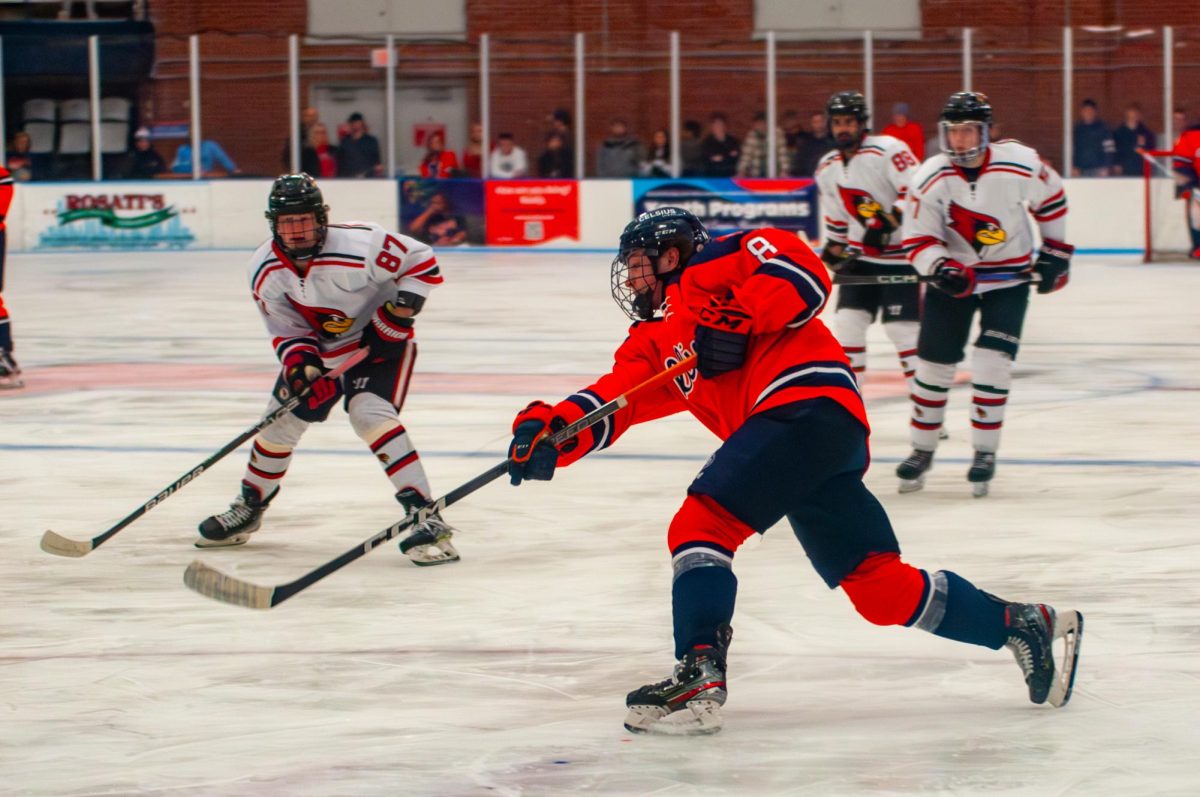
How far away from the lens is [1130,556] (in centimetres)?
443

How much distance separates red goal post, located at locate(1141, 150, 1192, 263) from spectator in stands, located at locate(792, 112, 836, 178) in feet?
8.91

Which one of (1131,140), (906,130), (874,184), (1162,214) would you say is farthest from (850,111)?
(1131,140)

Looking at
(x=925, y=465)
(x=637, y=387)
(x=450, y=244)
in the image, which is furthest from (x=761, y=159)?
(x=637, y=387)

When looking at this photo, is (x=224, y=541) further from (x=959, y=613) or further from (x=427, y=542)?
(x=959, y=613)

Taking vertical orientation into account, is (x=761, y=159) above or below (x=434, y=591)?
above

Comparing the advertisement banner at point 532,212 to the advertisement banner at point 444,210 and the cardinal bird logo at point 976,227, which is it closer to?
the advertisement banner at point 444,210

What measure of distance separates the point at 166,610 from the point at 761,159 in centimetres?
1212

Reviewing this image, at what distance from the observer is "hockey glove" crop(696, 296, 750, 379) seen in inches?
117

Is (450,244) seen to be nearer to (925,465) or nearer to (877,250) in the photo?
(877,250)

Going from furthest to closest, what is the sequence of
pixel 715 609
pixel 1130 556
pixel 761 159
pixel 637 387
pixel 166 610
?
pixel 761 159 < pixel 1130 556 < pixel 166 610 < pixel 637 387 < pixel 715 609

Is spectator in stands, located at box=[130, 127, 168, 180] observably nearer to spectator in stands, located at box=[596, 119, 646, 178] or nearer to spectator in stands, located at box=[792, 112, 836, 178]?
spectator in stands, located at box=[596, 119, 646, 178]

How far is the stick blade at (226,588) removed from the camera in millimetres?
3408

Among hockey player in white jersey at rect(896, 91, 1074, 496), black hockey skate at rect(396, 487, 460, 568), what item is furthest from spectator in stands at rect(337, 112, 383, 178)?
black hockey skate at rect(396, 487, 460, 568)

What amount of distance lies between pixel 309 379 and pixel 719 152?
37.5 ft
